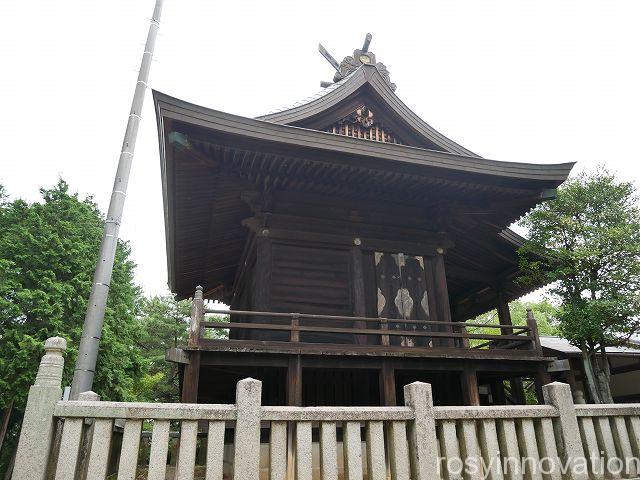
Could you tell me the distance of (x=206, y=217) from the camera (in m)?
10.6

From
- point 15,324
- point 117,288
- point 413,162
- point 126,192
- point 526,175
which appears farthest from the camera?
point 117,288

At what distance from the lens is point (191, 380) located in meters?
7.26

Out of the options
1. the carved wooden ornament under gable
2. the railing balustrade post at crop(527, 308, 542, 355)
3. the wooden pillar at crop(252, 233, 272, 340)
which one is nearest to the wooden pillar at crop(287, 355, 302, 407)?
the wooden pillar at crop(252, 233, 272, 340)

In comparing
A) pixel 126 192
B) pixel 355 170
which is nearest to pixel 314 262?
pixel 355 170

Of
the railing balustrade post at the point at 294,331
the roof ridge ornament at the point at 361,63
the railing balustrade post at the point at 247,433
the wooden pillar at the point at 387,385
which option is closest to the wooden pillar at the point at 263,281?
the railing balustrade post at the point at 294,331

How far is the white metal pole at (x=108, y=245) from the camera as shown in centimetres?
531

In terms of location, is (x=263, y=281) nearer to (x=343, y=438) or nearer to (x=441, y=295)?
(x=441, y=295)

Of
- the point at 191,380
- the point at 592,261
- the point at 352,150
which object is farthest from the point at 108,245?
the point at 592,261

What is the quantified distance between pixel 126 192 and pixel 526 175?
26.7 ft

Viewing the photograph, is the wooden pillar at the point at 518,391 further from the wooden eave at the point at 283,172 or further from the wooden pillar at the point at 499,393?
the wooden eave at the point at 283,172

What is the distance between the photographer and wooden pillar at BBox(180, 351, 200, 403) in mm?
7137

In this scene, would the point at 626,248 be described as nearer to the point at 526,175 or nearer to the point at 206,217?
the point at 526,175

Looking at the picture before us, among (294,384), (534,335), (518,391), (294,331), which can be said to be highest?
(534,335)

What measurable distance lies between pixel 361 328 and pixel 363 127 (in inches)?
197
